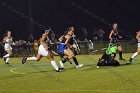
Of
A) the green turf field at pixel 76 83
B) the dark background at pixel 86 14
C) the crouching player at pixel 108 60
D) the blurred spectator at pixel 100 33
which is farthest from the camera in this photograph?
the dark background at pixel 86 14

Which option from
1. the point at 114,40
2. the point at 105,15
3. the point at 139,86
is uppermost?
the point at 105,15

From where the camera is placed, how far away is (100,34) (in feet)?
146

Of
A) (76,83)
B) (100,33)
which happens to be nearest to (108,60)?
(76,83)

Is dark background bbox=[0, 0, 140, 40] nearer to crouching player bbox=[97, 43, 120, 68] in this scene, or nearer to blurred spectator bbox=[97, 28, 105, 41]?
blurred spectator bbox=[97, 28, 105, 41]

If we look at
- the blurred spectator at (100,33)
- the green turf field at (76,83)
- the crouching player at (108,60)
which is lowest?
the green turf field at (76,83)

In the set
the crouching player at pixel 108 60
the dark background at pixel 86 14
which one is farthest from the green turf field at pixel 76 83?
the dark background at pixel 86 14

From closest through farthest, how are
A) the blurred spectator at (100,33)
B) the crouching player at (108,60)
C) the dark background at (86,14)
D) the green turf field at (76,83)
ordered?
1. the green turf field at (76,83)
2. the crouching player at (108,60)
3. the blurred spectator at (100,33)
4. the dark background at (86,14)

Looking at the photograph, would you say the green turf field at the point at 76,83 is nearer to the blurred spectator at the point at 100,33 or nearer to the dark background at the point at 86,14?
the blurred spectator at the point at 100,33

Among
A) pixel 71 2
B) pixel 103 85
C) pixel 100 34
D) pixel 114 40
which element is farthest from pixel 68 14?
pixel 103 85

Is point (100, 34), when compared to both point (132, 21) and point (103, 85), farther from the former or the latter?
point (103, 85)

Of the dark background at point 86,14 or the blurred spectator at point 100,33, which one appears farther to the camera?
the dark background at point 86,14

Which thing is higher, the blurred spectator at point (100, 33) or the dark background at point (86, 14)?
the dark background at point (86, 14)

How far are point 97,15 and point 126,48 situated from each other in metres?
7.26

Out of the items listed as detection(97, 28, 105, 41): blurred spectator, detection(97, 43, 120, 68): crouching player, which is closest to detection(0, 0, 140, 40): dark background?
detection(97, 28, 105, 41): blurred spectator
